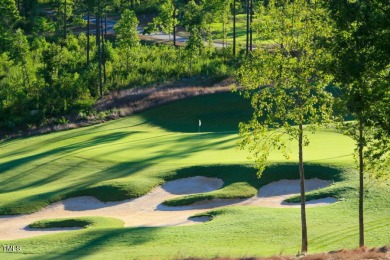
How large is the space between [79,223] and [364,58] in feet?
58.9

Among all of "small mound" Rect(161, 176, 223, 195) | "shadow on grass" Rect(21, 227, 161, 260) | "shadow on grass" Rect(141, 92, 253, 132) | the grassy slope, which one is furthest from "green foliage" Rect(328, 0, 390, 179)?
"shadow on grass" Rect(141, 92, 253, 132)

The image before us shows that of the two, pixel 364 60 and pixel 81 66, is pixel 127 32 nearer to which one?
pixel 81 66

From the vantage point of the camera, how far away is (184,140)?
49.3m

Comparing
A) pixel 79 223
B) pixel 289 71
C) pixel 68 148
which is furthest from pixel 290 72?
pixel 68 148

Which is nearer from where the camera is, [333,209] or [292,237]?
[292,237]

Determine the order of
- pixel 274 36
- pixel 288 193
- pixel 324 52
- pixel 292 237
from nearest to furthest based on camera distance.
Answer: pixel 324 52, pixel 274 36, pixel 292 237, pixel 288 193

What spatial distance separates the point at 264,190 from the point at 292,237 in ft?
28.1

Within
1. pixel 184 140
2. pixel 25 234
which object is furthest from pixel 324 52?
pixel 184 140

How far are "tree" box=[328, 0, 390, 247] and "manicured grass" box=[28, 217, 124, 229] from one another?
15.0m

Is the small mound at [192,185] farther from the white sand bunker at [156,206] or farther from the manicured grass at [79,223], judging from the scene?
the manicured grass at [79,223]

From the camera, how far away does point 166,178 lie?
38.7 meters

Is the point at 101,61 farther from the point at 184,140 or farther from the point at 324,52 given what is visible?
the point at 324,52

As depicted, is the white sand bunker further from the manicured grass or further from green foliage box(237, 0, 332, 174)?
green foliage box(237, 0, 332, 174)

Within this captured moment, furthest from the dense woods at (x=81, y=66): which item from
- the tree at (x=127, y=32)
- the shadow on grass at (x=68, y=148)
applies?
the shadow on grass at (x=68, y=148)
